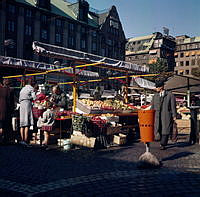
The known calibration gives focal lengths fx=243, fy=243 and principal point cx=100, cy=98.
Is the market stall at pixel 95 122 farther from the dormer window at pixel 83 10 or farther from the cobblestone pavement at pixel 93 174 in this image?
the dormer window at pixel 83 10

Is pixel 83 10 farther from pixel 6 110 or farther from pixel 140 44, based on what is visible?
pixel 6 110

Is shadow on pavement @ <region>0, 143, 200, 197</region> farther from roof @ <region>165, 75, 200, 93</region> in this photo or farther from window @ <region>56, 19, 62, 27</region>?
window @ <region>56, 19, 62, 27</region>

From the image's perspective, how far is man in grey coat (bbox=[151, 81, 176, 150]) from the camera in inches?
295

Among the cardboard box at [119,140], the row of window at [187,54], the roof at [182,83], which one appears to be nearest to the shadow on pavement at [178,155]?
the cardboard box at [119,140]

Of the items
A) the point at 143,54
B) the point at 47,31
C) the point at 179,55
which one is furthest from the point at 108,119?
the point at 179,55

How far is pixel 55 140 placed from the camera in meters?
8.61

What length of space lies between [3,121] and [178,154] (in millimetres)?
5509

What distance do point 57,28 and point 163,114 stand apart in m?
33.9

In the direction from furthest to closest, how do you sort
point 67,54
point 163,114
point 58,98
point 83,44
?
1. point 83,44
2. point 58,98
3. point 67,54
4. point 163,114

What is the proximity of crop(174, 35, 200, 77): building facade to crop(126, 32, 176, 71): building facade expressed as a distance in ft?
5.60

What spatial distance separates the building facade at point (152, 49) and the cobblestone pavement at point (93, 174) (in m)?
61.6

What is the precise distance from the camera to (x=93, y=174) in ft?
15.6

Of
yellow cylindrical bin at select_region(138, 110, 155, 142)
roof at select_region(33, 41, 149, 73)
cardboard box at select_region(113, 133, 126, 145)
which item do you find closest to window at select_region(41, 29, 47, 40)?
roof at select_region(33, 41, 149, 73)

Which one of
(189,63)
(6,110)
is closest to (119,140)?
(6,110)
